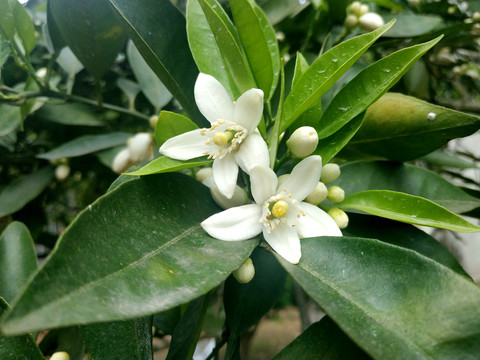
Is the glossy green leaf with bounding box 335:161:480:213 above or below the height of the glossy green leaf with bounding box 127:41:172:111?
below

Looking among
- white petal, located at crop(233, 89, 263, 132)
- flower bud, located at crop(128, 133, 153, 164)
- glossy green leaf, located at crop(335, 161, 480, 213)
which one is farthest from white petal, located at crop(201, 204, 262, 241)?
flower bud, located at crop(128, 133, 153, 164)

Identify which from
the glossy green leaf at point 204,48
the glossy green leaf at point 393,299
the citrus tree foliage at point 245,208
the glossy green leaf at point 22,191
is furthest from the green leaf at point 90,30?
the glossy green leaf at point 393,299

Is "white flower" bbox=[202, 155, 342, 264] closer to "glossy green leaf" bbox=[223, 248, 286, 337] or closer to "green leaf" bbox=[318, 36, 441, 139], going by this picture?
"green leaf" bbox=[318, 36, 441, 139]

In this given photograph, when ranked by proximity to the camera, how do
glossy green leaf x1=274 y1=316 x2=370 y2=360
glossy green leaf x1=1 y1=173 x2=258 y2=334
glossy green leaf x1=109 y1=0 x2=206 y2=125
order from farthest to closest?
glossy green leaf x1=109 y1=0 x2=206 y2=125
glossy green leaf x1=274 y1=316 x2=370 y2=360
glossy green leaf x1=1 y1=173 x2=258 y2=334

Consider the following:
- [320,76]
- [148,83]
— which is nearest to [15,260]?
[148,83]

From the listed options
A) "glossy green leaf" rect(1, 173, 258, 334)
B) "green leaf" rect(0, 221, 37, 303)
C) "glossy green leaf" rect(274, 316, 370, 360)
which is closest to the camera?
"glossy green leaf" rect(1, 173, 258, 334)

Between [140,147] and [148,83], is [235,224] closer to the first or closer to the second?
[140,147]

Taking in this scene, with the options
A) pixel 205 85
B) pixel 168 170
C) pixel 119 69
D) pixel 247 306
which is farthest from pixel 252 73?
pixel 119 69
